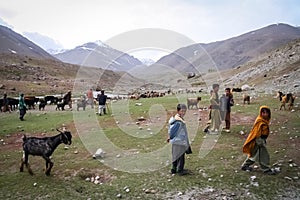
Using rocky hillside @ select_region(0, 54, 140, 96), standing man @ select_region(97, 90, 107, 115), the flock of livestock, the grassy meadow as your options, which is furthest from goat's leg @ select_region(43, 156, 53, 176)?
rocky hillside @ select_region(0, 54, 140, 96)

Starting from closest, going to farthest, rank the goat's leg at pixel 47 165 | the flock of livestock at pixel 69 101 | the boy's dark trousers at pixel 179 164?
the boy's dark trousers at pixel 179 164, the goat's leg at pixel 47 165, the flock of livestock at pixel 69 101

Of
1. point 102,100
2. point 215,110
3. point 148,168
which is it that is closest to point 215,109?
point 215,110

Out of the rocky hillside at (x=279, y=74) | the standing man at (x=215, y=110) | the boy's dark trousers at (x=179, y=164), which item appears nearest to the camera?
Result: the boy's dark trousers at (x=179, y=164)

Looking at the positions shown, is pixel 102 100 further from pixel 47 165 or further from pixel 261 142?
pixel 261 142

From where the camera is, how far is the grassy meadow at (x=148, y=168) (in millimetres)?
8620

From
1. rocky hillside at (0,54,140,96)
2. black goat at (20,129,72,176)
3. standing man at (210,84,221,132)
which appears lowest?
black goat at (20,129,72,176)

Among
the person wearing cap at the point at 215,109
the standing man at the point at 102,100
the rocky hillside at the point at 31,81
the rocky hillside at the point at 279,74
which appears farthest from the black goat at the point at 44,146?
the rocky hillside at the point at 31,81

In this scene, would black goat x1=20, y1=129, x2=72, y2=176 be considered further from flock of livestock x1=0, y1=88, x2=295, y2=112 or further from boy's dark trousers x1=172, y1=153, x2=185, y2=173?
flock of livestock x1=0, y1=88, x2=295, y2=112

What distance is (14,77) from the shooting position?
218 ft

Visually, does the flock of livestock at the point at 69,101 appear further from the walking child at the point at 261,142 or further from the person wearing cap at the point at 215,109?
the walking child at the point at 261,142

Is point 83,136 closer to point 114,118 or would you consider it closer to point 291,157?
point 114,118

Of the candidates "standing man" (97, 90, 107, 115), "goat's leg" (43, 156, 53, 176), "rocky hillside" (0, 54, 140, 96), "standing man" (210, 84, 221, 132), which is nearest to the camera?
"goat's leg" (43, 156, 53, 176)

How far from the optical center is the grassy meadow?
862cm

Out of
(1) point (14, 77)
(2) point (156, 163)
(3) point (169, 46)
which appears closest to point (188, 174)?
(2) point (156, 163)
